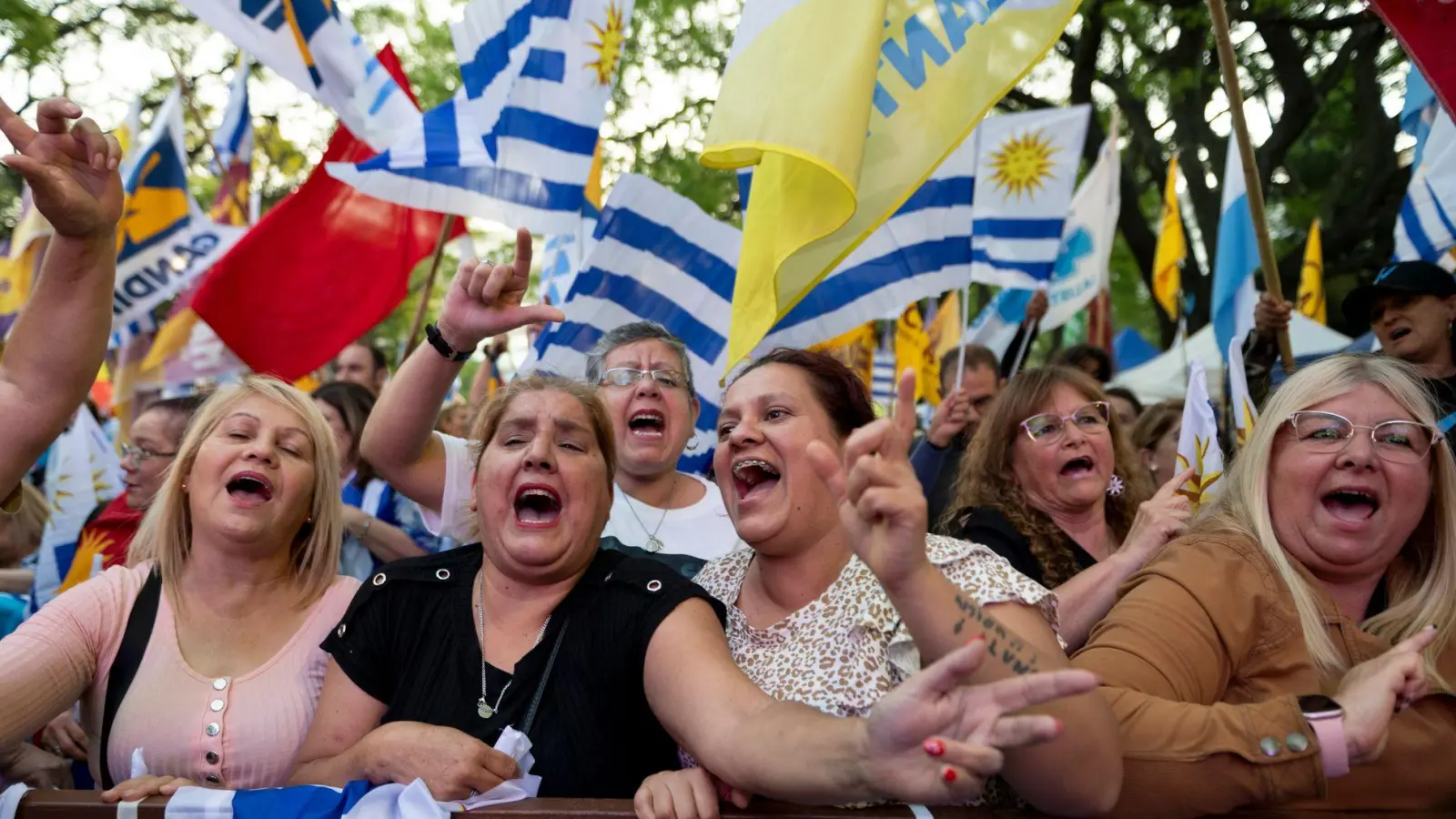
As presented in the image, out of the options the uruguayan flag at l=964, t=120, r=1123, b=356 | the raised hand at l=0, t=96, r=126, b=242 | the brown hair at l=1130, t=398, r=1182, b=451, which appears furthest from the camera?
the uruguayan flag at l=964, t=120, r=1123, b=356

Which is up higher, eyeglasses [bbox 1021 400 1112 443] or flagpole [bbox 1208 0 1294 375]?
flagpole [bbox 1208 0 1294 375]

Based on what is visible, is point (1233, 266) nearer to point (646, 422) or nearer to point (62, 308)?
point (646, 422)

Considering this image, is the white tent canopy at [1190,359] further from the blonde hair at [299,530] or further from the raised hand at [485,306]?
the blonde hair at [299,530]

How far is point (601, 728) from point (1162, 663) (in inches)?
42.7

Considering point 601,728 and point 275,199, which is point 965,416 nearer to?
point 601,728

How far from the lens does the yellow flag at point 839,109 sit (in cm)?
310

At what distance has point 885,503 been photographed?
75.7 inches

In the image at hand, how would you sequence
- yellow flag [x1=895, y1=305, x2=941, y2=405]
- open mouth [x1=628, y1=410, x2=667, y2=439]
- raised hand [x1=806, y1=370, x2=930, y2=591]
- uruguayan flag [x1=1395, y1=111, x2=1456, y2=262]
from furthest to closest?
1. yellow flag [x1=895, y1=305, x2=941, y2=405]
2. uruguayan flag [x1=1395, y1=111, x2=1456, y2=262]
3. open mouth [x1=628, y1=410, x2=667, y2=439]
4. raised hand [x1=806, y1=370, x2=930, y2=591]

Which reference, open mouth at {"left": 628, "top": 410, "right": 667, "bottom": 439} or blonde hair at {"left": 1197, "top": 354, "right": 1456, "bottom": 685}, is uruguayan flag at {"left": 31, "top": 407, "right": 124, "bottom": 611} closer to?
open mouth at {"left": 628, "top": 410, "right": 667, "bottom": 439}

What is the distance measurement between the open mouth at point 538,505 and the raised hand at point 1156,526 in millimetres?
1547

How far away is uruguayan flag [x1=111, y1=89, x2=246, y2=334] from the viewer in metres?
7.59

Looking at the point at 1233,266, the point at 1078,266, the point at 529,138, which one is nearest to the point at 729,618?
the point at 529,138

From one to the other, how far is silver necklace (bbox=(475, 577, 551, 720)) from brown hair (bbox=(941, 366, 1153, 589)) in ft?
5.90

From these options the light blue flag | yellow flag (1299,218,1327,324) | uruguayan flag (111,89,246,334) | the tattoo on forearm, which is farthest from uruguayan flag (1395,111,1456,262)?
uruguayan flag (111,89,246,334)
